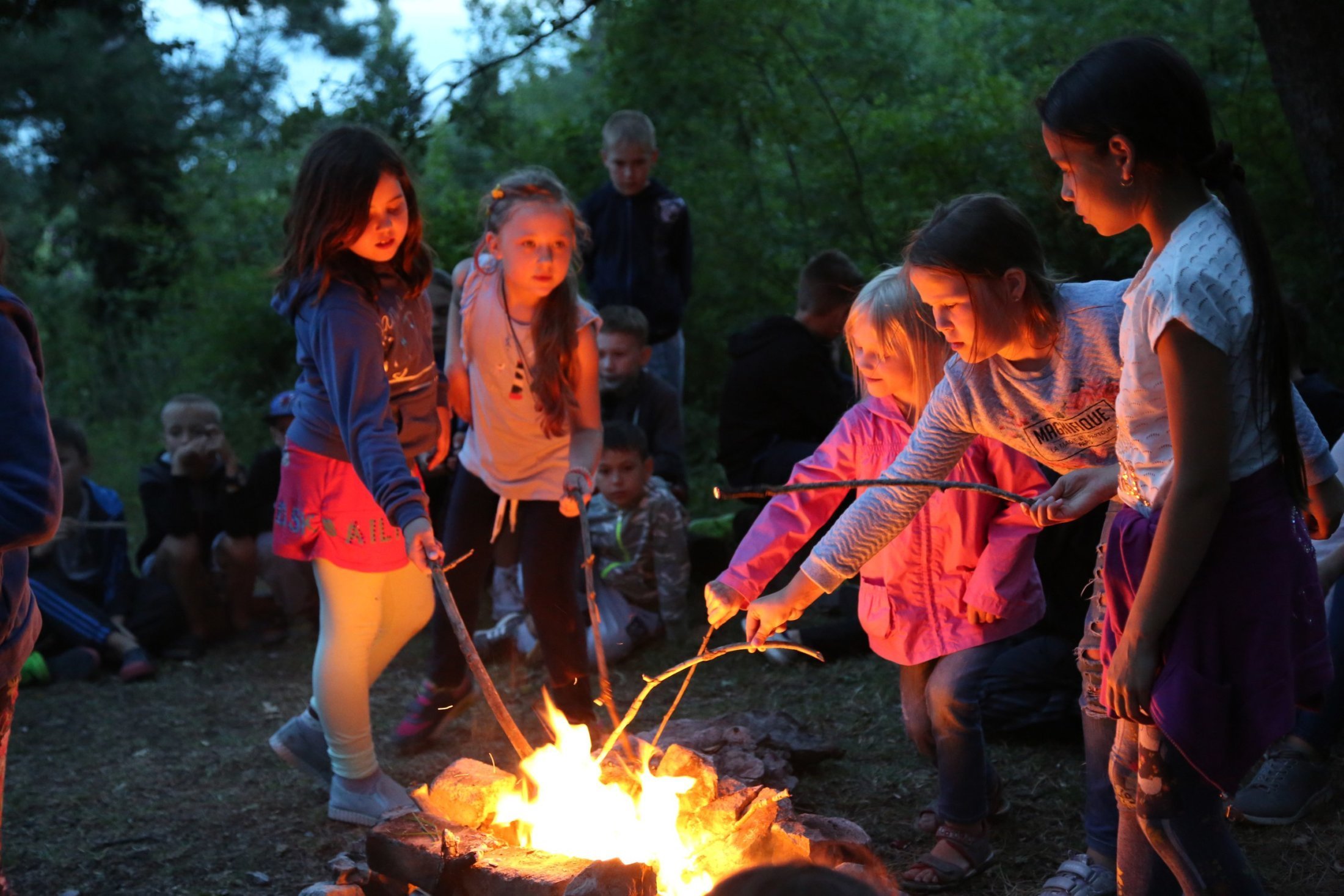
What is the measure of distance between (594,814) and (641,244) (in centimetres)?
421

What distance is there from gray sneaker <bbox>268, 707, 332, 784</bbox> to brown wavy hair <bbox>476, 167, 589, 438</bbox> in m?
1.25

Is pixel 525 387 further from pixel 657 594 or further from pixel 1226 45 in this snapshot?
pixel 1226 45

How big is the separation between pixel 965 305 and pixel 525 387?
1.90 m

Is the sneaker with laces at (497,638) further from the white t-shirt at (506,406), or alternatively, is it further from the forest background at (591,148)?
the forest background at (591,148)

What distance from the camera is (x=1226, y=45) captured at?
716 centimetres

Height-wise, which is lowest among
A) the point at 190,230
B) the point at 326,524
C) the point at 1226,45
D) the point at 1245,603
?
the point at 1245,603

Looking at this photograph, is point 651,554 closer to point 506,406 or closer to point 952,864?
point 506,406

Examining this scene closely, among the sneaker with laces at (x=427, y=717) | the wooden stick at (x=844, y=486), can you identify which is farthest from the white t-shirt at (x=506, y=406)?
the wooden stick at (x=844, y=486)

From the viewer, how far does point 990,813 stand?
3502mm

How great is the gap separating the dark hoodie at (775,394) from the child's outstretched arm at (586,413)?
186cm

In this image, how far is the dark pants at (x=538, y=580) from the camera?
13.7 feet

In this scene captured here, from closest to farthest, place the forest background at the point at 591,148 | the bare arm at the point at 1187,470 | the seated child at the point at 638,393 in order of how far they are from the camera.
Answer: the bare arm at the point at 1187,470
the seated child at the point at 638,393
the forest background at the point at 591,148

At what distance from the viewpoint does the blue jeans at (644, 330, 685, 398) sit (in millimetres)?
6793

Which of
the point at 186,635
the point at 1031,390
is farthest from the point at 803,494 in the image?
the point at 186,635
